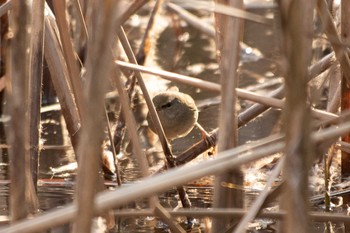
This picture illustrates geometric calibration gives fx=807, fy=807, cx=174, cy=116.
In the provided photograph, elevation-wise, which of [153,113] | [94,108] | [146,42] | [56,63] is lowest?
[94,108]

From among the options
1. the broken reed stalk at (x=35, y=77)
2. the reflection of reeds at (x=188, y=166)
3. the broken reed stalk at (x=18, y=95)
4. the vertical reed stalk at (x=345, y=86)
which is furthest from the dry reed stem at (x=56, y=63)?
the broken reed stalk at (x=18, y=95)

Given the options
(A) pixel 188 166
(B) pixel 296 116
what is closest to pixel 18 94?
(A) pixel 188 166

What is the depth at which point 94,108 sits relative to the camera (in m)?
1.30

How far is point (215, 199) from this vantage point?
181cm

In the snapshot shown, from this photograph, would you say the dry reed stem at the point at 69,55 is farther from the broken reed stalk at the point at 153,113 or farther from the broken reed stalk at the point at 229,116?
the broken reed stalk at the point at 229,116

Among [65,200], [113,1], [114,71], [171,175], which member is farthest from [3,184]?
[113,1]

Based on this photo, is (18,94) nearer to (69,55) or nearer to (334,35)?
(69,55)

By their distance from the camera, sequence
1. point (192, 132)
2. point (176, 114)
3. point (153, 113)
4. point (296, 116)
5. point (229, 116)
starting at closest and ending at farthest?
point (296, 116) → point (229, 116) → point (153, 113) → point (176, 114) → point (192, 132)

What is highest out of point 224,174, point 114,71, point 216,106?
point 216,106

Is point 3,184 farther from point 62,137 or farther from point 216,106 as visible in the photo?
point 216,106

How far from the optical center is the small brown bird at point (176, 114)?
3670 millimetres

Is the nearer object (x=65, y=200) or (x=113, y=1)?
(x=113, y=1)

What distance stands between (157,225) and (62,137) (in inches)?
51.2

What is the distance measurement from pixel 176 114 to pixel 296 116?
237 cm
